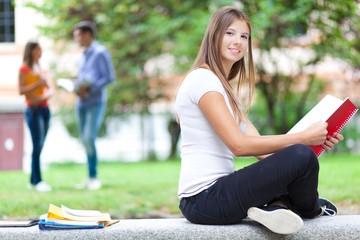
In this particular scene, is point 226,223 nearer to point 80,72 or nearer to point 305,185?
point 305,185

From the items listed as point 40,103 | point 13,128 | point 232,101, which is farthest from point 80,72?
point 13,128

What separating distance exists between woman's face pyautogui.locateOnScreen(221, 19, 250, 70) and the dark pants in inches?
24.0

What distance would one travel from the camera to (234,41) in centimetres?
279

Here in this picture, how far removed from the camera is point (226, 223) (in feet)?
8.74

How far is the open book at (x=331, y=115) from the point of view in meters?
2.70

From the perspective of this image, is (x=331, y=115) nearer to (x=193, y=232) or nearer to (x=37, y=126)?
(x=193, y=232)

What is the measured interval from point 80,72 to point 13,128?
30.2 ft

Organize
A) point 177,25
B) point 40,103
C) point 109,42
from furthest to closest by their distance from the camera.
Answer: point 109,42, point 177,25, point 40,103

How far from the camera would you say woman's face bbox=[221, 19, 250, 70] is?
280cm

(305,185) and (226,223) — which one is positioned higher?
(305,185)

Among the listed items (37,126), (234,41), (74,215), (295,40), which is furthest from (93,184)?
(295,40)

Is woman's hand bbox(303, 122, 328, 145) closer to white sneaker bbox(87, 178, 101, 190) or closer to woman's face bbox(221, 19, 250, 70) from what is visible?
woman's face bbox(221, 19, 250, 70)

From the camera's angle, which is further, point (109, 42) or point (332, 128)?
point (109, 42)

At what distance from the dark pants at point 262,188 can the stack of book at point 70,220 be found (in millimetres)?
454
